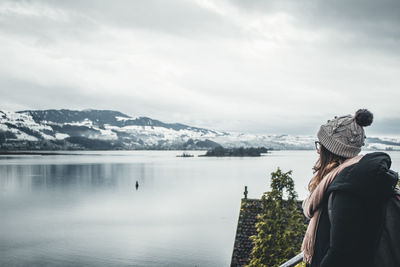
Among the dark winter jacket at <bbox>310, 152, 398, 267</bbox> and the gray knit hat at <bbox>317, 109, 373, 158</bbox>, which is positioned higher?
the gray knit hat at <bbox>317, 109, 373, 158</bbox>

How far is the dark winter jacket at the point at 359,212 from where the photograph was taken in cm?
178

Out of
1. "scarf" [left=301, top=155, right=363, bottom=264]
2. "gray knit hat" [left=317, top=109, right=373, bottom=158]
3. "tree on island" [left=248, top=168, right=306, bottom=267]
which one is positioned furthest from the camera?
"tree on island" [left=248, top=168, right=306, bottom=267]

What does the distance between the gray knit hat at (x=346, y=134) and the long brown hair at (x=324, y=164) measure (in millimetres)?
50

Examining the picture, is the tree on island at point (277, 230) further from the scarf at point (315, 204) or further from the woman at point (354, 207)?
the woman at point (354, 207)

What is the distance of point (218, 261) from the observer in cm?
2598

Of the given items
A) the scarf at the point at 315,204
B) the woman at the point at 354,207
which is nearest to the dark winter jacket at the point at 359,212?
the woman at the point at 354,207

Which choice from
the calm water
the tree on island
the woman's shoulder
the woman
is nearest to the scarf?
the woman

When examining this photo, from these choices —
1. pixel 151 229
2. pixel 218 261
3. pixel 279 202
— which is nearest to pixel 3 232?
pixel 151 229

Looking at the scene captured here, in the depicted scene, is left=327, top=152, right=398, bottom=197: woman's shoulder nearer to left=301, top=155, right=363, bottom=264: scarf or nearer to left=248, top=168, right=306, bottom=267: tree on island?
left=301, top=155, right=363, bottom=264: scarf

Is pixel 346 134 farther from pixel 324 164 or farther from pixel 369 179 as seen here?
pixel 369 179

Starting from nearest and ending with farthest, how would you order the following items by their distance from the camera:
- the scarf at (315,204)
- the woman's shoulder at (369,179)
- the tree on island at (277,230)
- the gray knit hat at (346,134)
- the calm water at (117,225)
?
the woman's shoulder at (369,179) → the scarf at (315,204) → the gray knit hat at (346,134) → the tree on island at (277,230) → the calm water at (117,225)

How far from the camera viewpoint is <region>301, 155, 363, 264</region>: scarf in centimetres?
204

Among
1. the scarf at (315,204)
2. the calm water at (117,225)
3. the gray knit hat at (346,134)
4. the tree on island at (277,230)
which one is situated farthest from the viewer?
the calm water at (117,225)

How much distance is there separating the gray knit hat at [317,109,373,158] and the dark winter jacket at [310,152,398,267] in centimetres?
32
